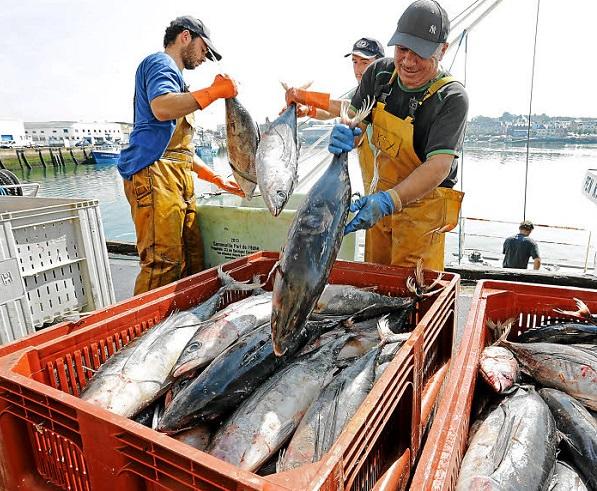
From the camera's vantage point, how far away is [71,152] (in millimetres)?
52500

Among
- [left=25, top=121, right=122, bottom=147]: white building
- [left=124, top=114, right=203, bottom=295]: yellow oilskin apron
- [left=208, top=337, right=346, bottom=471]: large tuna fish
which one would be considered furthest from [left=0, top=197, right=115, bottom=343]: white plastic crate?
[left=25, top=121, right=122, bottom=147]: white building

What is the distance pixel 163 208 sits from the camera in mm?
3266

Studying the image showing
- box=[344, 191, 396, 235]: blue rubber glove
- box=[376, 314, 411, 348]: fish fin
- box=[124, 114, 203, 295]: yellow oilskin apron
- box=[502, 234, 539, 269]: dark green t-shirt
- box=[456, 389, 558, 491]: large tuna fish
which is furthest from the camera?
box=[502, 234, 539, 269]: dark green t-shirt

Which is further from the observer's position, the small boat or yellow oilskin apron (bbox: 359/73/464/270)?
the small boat

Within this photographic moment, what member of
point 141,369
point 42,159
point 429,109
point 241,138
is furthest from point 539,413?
point 42,159

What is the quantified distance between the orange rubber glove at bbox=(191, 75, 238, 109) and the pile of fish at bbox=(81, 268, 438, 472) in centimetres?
141

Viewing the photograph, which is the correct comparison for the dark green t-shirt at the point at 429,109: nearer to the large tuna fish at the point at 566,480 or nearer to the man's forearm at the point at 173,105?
the man's forearm at the point at 173,105

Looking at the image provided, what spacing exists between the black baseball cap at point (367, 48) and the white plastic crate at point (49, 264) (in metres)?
3.16

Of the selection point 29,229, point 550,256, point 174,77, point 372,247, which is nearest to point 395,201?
point 372,247

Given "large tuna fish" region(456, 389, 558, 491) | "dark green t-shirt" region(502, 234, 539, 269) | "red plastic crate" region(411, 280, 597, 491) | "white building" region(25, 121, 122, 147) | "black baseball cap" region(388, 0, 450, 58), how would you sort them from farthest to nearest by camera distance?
"white building" region(25, 121, 122, 147), "dark green t-shirt" region(502, 234, 539, 269), "black baseball cap" region(388, 0, 450, 58), "large tuna fish" region(456, 389, 558, 491), "red plastic crate" region(411, 280, 597, 491)

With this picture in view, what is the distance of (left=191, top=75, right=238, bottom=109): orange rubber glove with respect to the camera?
9.09ft

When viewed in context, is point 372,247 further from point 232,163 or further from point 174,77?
point 174,77

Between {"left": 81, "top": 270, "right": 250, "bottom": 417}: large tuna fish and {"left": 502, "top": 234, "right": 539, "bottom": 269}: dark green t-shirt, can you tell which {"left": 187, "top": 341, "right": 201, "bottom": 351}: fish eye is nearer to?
{"left": 81, "top": 270, "right": 250, "bottom": 417}: large tuna fish

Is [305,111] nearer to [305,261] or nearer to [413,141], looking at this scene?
[413,141]
